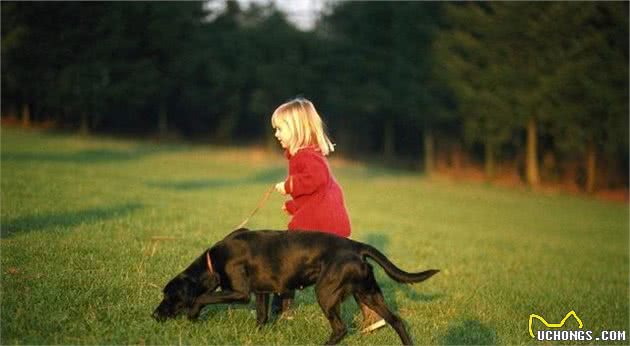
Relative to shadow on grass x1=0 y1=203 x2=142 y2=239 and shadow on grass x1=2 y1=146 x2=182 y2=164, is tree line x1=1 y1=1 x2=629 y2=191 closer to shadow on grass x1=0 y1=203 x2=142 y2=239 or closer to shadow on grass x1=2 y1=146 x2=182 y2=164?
shadow on grass x1=2 y1=146 x2=182 y2=164

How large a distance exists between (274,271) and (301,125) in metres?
1.62

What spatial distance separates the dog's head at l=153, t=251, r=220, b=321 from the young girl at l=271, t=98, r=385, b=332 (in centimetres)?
104

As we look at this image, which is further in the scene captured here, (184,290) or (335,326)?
(184,290)

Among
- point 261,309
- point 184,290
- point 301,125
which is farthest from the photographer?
point 301,125

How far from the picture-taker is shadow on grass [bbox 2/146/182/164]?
72.3 feet

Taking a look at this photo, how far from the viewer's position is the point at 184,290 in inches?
223

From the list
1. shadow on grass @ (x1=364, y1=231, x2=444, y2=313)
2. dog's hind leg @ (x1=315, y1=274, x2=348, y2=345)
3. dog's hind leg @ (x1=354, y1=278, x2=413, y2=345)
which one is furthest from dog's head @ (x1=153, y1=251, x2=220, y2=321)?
shadow on grass @ (x1=364, y1=231, x2=444, y2=313)

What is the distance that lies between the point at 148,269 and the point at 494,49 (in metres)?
35.8

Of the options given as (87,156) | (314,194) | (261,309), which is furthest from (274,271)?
(87,156)

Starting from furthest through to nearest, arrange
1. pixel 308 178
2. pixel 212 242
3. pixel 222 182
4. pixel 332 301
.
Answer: pixel 222 182, pixel 212 242, pixel 308 178, pixel 332 301

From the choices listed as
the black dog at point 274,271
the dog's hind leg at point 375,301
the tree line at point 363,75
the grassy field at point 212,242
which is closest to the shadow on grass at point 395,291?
the grassy field at point 212,242

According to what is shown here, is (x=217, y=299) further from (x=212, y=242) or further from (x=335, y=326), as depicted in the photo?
(x=212, y=242)

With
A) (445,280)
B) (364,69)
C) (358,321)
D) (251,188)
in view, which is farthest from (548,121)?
(358,321)

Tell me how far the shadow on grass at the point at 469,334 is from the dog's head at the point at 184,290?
242cm
